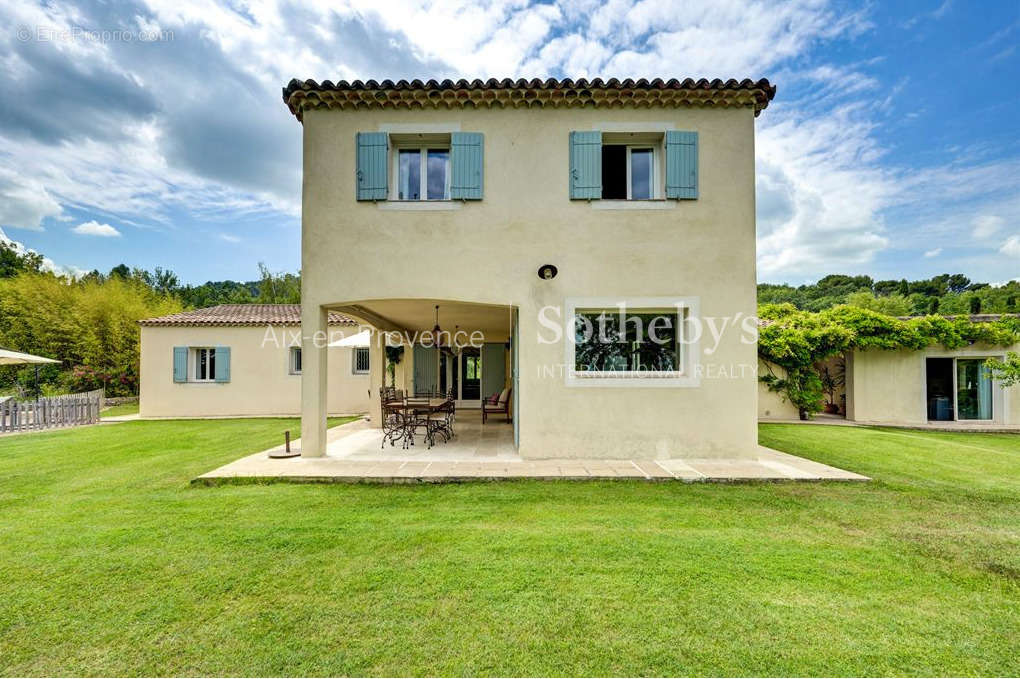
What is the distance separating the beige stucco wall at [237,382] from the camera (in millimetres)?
17562

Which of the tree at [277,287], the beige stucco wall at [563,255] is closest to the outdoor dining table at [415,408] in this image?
the beige stucco wall at [563,255]

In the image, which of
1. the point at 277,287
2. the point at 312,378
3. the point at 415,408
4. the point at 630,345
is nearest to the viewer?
the point at 312,378

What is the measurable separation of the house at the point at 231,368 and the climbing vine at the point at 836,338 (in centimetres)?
1690

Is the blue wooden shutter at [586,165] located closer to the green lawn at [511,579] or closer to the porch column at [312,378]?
the green lawn at [511,579]

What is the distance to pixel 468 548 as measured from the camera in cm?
451

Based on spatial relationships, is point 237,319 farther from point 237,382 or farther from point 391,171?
point 391,171

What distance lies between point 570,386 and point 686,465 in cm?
257

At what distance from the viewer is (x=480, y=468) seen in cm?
766

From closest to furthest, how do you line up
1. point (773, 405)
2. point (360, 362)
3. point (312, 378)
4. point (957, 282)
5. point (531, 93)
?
point (531, 93) < point (312, 378) < point (773, 405) < point (360, 362) < point (957, 282)

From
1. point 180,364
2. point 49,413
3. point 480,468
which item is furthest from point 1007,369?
point 49,413

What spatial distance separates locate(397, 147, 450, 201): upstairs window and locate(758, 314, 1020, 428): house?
1662cm

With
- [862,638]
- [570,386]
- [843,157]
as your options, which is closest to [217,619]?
[862,638]

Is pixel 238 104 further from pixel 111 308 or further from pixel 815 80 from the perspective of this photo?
pixel 815 80

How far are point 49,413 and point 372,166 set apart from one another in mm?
15202
